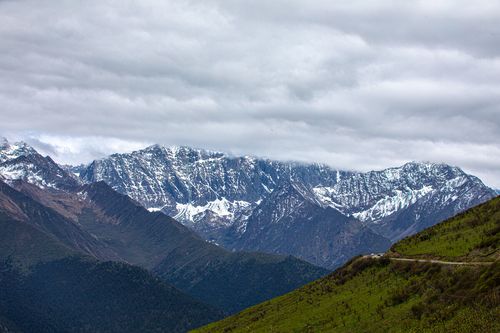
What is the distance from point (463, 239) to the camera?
161m

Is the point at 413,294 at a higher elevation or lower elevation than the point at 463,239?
→ lower

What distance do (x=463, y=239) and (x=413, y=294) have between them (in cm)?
2932

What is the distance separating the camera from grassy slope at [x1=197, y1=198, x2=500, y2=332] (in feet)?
379

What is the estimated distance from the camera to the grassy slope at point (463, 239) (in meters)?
145

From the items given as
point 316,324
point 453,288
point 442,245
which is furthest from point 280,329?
point 453,288

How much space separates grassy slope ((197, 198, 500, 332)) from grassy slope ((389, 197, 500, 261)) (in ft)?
0.92

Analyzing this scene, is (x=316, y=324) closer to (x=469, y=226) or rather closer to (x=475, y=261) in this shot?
(x=475, y=261)

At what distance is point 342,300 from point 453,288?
4066cm

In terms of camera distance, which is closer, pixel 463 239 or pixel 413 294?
pixel 413 294

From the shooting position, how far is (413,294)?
453 ft

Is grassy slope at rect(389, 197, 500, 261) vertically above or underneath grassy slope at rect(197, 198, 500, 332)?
above

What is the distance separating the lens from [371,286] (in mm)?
160625

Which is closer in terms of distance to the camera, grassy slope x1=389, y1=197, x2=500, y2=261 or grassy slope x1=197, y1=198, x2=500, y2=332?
grassy slope x1=197, y1=198, x2=500, y2=332

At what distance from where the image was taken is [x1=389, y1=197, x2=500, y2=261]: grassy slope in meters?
145
